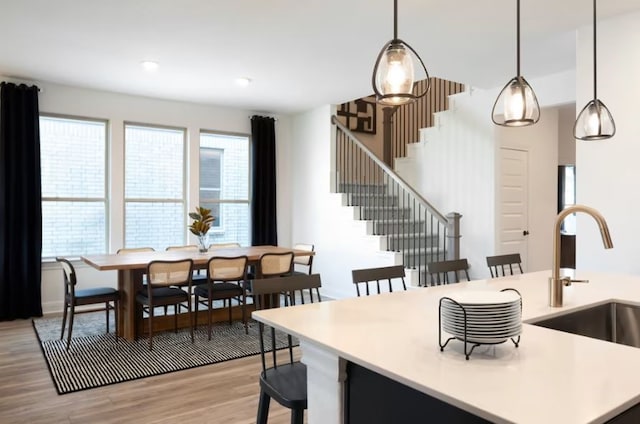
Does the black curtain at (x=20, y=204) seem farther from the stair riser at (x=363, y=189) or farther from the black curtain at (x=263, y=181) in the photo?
the stair riser at (x=363, y=189)

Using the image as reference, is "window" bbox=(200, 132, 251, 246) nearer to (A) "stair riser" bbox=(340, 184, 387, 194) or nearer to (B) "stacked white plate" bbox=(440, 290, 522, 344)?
(A) "stair riser" bbox=(340, 184, 387, 194)

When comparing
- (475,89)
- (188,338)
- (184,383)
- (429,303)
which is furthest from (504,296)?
(475,89)

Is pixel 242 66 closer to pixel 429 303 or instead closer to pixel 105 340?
pixel 105 340

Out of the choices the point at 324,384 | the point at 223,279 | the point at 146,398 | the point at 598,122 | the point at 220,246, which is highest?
the point at 598,122

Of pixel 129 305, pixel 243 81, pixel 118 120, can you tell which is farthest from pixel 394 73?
pixel 118 120

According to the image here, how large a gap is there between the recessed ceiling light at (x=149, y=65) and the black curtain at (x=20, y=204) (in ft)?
5.37

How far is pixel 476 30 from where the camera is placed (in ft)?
13.2

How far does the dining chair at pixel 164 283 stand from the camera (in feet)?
14.0

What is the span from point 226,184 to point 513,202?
4.29m

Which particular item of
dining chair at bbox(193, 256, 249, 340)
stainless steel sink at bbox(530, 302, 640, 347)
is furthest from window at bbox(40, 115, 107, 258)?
stainless steel sink at bbox(530, 302, 640, 347)

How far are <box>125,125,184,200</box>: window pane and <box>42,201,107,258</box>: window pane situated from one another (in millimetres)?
519

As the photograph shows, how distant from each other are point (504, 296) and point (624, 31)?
11.1 feet

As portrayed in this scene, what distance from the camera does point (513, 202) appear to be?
254 inches

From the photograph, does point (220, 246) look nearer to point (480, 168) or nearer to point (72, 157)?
point (72, 157)
